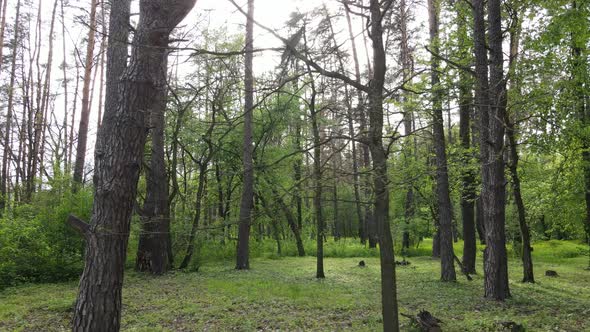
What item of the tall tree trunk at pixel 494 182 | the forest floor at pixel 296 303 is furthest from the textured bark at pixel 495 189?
the forest floor at pixel 296 303

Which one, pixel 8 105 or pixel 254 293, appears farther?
pixel 8 105

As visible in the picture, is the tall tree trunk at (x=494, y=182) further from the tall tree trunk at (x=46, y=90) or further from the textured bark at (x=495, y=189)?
the tall tree trunk at (x=46, y=90)

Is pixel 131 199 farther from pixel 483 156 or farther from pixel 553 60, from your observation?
pixel 553 60

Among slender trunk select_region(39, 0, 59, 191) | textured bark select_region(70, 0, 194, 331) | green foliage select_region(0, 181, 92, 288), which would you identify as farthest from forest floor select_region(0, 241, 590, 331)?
slender trunk select_region(39, 0, 59, 191)

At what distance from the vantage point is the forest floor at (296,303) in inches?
263

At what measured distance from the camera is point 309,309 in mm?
8070

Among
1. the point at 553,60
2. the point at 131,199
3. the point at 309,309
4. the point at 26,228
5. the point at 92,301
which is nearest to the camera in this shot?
the point at 92,301

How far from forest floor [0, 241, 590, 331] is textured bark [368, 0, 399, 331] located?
2.19 metres

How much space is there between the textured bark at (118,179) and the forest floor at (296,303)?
77.9 inches

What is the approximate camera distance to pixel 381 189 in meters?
4.34

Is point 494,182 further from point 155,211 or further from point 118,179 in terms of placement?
point 155,211

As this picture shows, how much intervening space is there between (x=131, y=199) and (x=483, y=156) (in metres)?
7.55

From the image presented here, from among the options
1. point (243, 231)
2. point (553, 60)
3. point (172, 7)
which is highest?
point (553, 60)

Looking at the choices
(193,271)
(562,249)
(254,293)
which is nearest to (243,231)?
(193,271)
